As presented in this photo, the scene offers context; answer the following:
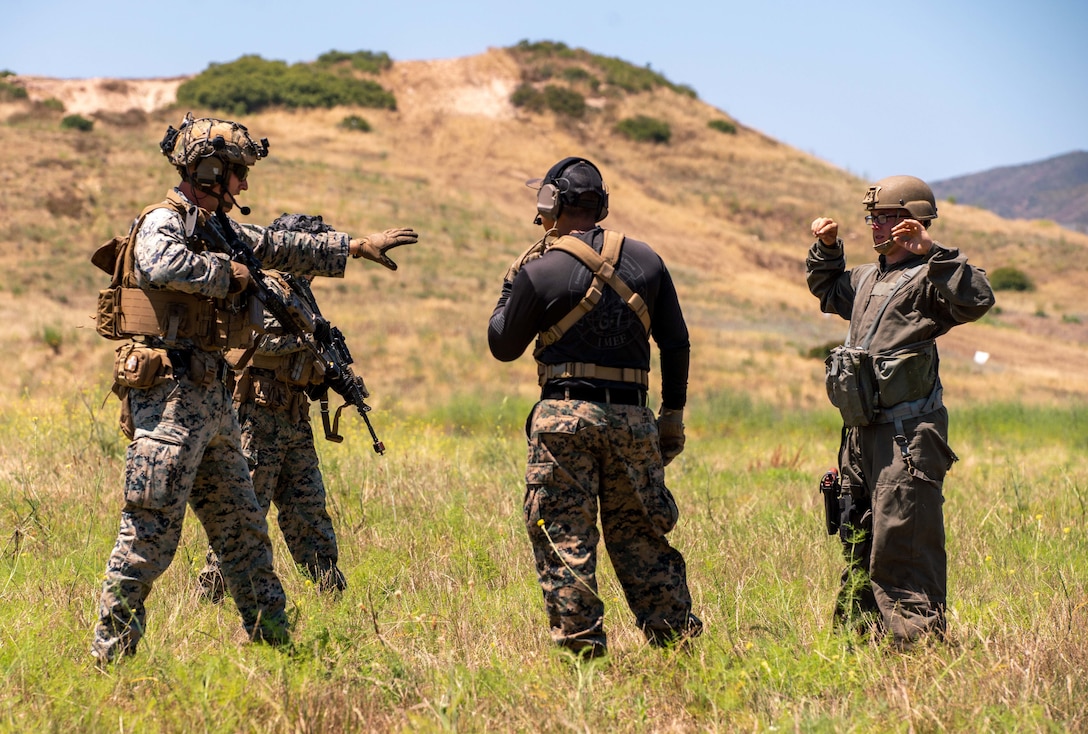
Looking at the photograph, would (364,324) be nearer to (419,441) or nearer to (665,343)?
(419,441)

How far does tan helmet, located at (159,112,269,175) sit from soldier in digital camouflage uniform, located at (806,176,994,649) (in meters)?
2.53

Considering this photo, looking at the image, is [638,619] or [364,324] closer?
[638,619]

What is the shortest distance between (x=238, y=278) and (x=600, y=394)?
1447 mm

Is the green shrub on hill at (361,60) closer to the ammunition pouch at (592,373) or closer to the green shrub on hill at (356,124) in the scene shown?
the green shrub on hill at (356,124)

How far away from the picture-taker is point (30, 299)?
73.2 ft

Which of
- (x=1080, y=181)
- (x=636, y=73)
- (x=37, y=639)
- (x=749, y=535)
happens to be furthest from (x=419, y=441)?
(x=1080, y=181)

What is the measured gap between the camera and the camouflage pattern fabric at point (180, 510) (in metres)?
3.75

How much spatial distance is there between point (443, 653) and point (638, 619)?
0.76 meters

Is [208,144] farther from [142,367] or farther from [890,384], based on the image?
[890,384]

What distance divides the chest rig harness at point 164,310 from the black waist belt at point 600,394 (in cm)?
126

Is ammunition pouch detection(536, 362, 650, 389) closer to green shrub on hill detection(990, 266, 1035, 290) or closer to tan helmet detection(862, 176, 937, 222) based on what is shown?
tan helmet detection(862, 176, 937, 222)

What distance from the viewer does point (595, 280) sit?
146 inches

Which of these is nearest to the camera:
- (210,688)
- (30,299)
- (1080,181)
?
(210,688)

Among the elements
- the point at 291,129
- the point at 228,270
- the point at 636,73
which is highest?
the point at 636,73
